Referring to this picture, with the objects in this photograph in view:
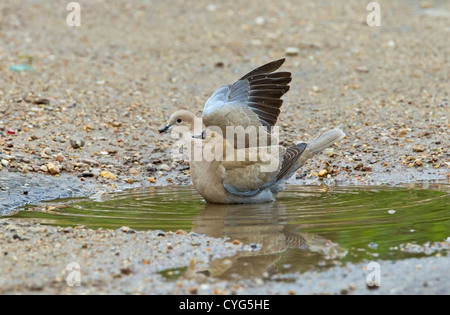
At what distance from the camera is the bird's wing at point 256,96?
7.68m

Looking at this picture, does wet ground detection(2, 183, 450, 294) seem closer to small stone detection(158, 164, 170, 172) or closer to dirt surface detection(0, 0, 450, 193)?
small stone detection(158, 164, 170, 172)

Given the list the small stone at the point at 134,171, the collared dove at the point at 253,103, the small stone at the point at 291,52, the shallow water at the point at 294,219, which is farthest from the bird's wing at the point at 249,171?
the small stone at the point at 291,52

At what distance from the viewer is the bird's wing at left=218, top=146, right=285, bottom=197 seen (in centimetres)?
716

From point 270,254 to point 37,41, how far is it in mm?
8715

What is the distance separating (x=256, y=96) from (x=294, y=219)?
1955 millimetres

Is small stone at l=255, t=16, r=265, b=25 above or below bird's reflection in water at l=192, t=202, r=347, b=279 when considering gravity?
above

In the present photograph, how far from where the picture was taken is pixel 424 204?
6.75 m

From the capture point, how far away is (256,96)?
7.86 metres

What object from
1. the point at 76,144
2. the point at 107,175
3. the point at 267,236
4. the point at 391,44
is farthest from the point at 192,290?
the point at 391,44

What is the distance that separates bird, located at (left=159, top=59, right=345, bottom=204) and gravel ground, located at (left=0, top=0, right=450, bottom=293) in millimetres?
671

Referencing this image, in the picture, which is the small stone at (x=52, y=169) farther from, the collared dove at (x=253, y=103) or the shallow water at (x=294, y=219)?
the collared dove at (x=253, y=103)

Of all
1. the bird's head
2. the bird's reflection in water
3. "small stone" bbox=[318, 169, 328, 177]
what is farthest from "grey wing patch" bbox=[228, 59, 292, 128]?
the bird's reflection in water
